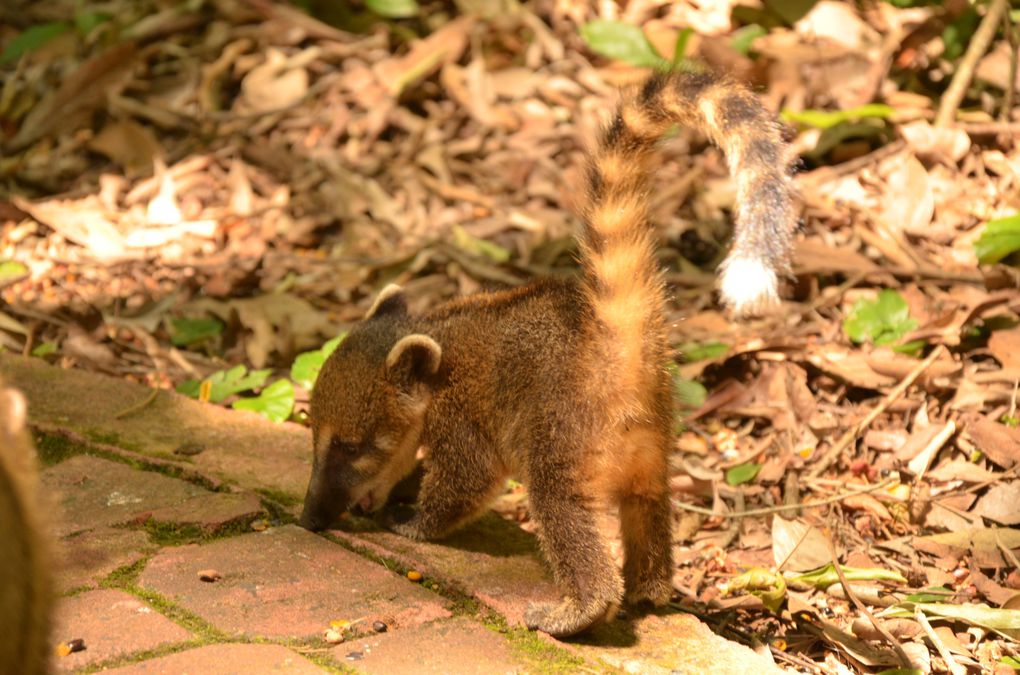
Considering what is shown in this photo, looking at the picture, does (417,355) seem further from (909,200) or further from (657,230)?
(909,200)

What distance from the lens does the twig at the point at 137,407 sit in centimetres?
579

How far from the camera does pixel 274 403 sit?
20.1 feet

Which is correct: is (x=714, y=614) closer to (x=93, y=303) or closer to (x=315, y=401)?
(x=315, y=401)

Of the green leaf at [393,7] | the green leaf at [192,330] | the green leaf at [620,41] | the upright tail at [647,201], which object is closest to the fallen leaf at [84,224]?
the green leaf at [192,330]

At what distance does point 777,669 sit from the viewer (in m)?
4.03

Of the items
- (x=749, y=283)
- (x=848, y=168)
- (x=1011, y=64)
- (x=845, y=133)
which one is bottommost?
(x=848, y=168)

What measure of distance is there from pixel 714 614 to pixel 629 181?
169 cm

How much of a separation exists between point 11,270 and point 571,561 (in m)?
5.04

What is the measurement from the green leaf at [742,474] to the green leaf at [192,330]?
3.18m

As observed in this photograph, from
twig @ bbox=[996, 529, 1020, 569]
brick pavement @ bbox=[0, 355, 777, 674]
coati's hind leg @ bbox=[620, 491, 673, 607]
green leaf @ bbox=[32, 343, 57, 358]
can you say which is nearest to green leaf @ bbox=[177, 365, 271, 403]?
brick pavement @ bbox=[0, 355, 777, 674]

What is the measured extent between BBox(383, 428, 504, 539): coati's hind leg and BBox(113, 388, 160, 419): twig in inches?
66.7

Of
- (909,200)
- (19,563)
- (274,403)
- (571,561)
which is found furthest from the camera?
(909,200)

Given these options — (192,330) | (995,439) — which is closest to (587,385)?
(995,439)

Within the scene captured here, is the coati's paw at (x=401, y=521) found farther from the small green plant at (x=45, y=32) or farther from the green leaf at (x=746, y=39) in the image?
the small green plant at (x=45, y=32)
